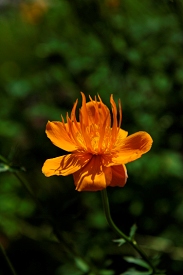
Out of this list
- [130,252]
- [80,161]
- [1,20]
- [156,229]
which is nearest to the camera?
[80,161]

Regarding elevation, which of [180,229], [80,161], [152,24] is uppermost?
[152,24]

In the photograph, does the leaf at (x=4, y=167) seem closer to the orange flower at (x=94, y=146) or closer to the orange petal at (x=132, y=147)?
the orange flower at (x=94, y=146)

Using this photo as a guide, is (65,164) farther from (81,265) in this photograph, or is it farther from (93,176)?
(81,265)

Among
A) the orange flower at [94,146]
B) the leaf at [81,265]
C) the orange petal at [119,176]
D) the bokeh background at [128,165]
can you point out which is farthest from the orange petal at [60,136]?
the bokeh background at [128,165]

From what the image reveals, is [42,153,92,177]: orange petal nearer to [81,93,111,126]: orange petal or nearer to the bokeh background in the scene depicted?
[81,93,111,126]: orange petal

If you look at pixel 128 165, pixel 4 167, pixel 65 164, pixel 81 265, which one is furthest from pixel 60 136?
pixel 128 165

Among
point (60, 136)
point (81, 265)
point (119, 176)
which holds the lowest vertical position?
point (81, 265)

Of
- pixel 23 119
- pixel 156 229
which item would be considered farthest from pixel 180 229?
pixel 23 119

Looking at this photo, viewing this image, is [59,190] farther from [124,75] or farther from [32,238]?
[124,75]
